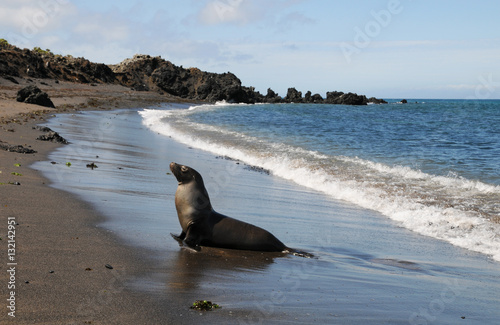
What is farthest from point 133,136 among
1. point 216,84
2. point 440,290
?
point 216,84

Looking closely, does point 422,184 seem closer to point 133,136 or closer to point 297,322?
point 297,322

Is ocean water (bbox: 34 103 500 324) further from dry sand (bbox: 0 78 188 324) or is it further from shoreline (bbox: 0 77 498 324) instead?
dry sand (bbox: 0 78 188 324)

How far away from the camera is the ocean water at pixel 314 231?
16.6 feet

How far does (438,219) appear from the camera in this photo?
10266 millimetres

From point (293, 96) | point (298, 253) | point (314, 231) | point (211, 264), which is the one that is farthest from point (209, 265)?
point (293, 96)

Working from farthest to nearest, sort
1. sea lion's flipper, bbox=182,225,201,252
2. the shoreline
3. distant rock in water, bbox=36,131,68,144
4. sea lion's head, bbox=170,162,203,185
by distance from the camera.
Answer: distant rock in water, bbox=36,131,68,144
sea lion's head, bbox=170,162,203,185
sea lion's flipper, bbox=182,225,201,252
the shoreline

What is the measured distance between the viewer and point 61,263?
17.1ft

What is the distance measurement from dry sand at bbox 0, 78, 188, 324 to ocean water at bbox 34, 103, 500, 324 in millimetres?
155

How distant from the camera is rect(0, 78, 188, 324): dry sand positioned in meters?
4.08

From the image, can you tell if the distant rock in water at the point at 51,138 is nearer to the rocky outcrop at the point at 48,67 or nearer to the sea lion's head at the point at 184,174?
the sea lion's head at the point at 184,174

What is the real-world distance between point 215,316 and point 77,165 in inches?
342

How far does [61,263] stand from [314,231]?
470cm

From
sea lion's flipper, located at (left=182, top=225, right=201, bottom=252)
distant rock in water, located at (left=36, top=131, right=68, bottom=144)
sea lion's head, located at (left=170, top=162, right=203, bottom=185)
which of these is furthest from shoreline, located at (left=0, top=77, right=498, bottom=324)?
distant rock in water, located at (left=36, top=131, right=68, bottom=144)

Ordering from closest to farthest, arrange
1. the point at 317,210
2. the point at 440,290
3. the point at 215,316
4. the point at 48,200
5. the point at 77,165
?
the point at 215,316, the point at 440,290, the point at 48,200, the point at 317,210, the point at 77,165
